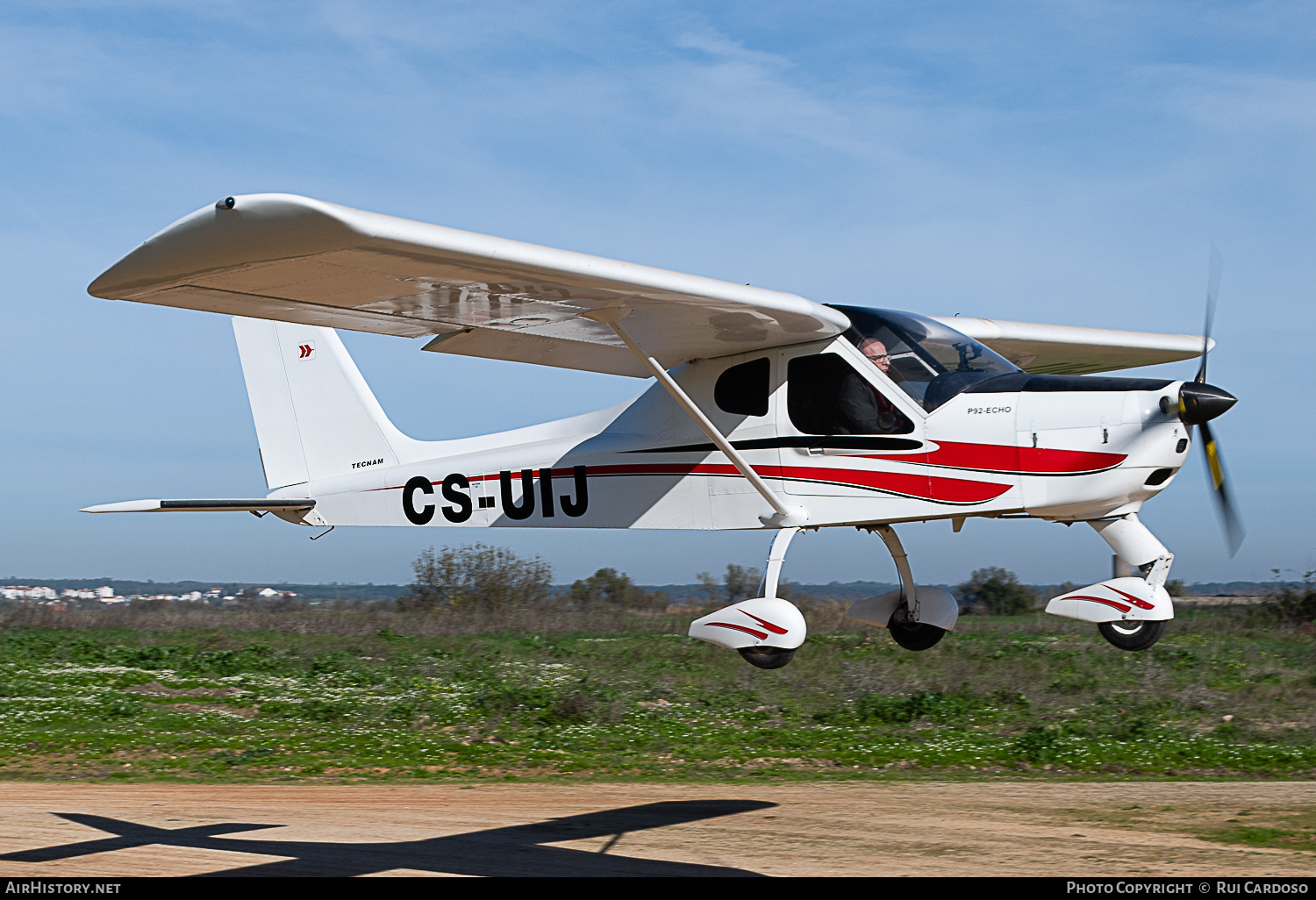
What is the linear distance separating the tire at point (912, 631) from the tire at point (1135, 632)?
2176 millimetres

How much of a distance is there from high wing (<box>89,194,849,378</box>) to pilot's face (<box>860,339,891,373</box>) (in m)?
0.30

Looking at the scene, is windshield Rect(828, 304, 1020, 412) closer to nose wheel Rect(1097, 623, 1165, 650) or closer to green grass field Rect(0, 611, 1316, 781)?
nose wheel Rect(1097, 623, 1165, 650)

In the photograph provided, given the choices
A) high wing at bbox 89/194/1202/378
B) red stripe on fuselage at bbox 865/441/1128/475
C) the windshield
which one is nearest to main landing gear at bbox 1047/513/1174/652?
red stripe on fuselage at bbox 865/441/1128/475

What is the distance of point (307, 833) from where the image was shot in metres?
12.4

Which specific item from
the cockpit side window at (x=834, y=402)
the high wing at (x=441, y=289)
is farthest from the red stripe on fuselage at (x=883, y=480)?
the high wing at (x=441, y=289)

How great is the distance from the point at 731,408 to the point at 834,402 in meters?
0.92

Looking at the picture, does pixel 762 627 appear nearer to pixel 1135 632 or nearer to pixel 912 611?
pixel 912 611

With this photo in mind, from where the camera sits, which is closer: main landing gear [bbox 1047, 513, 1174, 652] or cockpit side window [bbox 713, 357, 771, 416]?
main landing gear [bbox 1047, 513, 1174, 652]

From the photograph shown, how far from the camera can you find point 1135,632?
7.75 metres

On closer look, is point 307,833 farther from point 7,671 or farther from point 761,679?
point 7,671

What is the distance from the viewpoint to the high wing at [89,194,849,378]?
20.0ft

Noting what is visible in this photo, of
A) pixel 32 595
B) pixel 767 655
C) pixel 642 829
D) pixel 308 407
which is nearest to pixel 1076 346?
pixel 767 655

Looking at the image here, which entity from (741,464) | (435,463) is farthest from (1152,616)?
(435,463)

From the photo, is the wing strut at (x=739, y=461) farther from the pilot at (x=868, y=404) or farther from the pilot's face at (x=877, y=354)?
the pilot's face at (x=877, y=354)
